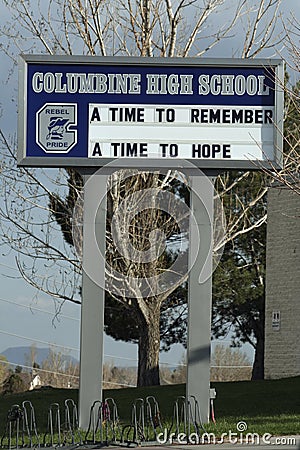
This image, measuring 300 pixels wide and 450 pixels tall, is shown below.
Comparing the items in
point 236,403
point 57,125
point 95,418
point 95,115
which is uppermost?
point 95,115

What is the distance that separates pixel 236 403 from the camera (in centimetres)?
2075

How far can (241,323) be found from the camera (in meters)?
38.1

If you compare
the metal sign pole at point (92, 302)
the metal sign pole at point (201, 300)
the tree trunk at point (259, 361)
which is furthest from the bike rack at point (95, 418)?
the tree trunk at point (259, 361)

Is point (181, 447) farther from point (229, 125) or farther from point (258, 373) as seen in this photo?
point (258, 373)

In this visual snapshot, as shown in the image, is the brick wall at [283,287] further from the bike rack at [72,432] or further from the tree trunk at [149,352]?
the bike rack at [72,432]

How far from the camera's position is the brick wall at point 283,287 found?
28547 mm

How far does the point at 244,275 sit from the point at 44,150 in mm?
21499

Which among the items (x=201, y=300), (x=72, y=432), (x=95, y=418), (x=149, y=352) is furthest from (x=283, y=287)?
(x=72, y=432)

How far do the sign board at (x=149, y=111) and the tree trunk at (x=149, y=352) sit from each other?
13773mm

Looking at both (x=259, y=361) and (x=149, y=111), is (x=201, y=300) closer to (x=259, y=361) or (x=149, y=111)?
(x=149, y=111)

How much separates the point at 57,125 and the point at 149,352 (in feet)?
48.5

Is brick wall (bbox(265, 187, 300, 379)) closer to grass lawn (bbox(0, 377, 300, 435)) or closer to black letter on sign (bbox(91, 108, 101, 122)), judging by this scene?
grass lawn (bbox(0, 377, 300, 435))

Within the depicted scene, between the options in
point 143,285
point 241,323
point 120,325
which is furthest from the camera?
point 241,323

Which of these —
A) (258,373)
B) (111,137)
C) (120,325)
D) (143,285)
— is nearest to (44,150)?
(111,137)
